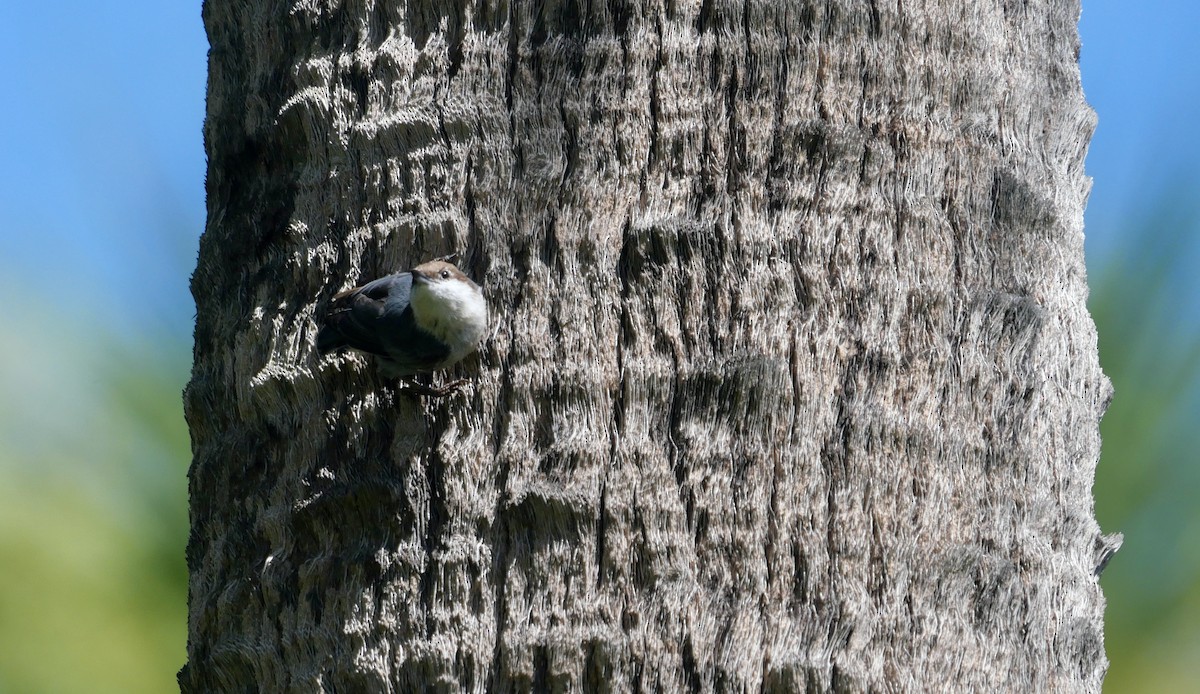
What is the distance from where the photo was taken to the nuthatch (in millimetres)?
1411

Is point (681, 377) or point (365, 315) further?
point (365, 315)

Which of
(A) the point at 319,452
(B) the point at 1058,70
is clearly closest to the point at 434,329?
(A) the point at 319,452

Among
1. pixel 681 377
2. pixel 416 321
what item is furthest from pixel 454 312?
pixel 681 377

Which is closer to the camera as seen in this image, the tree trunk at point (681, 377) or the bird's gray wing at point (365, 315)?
the tree trunk at point (681, 377)

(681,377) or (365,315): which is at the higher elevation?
(365,315)

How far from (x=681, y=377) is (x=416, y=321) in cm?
33

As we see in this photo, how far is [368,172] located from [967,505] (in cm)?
93

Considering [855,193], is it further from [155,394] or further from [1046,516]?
[155,394]

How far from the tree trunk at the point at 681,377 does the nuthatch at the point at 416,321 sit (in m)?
0.04

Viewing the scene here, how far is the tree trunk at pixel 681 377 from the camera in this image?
1.34 meters

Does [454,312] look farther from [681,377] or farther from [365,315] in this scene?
[681,377]

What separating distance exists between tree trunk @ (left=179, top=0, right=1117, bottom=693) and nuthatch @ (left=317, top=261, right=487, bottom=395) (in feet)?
0.13

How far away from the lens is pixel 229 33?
1944 millimetres

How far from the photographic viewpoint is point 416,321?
4.58 feet
